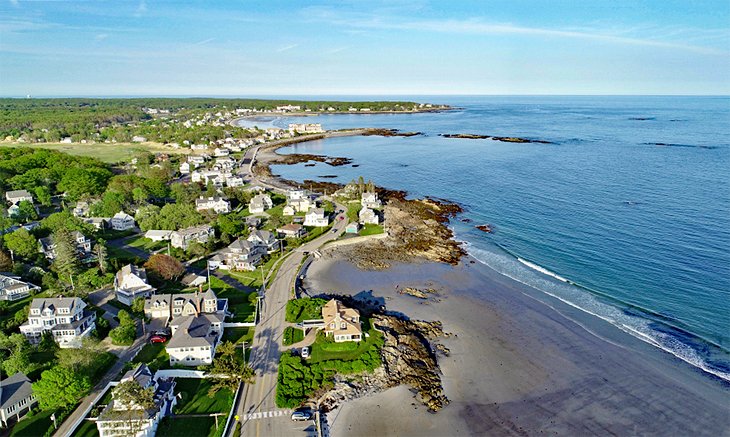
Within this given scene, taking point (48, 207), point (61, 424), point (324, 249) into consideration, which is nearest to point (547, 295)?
point (324, 249)

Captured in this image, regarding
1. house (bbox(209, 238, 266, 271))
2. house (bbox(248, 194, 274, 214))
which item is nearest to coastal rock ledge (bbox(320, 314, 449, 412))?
house (bbox(209, 238, 266, 271))

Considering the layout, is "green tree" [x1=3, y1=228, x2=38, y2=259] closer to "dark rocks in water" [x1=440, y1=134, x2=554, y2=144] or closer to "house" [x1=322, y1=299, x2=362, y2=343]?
"house" [x1=322, y1=299, x2=362, y2=343]

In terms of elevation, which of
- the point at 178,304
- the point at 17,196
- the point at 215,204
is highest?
the point at 17,196

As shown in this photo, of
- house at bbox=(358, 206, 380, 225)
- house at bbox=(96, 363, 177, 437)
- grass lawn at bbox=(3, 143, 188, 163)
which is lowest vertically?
house at bbox=(96, 363, 177, 437)

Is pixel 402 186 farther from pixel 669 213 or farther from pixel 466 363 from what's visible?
pixel 466 363

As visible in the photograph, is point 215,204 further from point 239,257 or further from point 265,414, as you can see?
point 265,414

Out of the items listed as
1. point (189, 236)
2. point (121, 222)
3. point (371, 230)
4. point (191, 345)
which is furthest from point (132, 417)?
point (121, 222)
